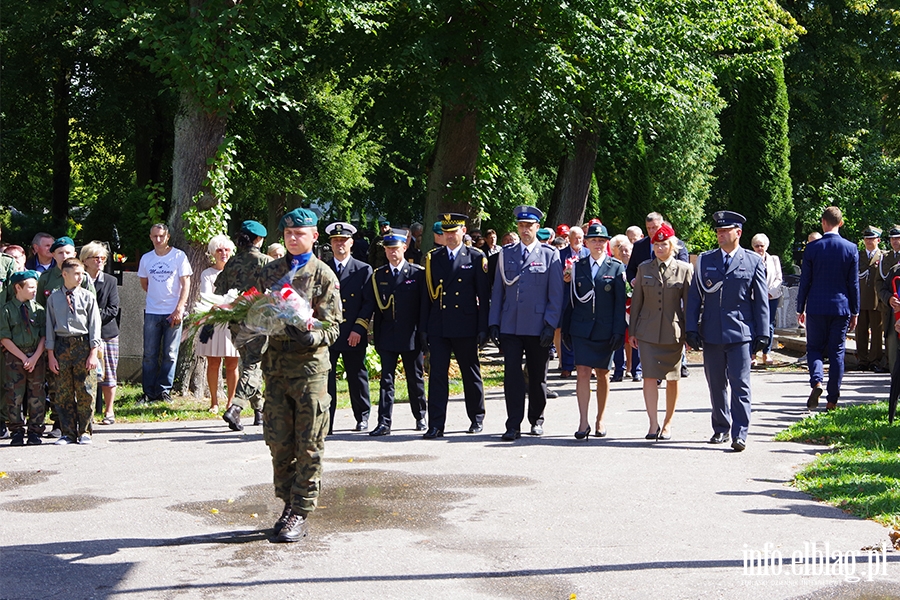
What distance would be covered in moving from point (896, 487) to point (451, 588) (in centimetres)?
404

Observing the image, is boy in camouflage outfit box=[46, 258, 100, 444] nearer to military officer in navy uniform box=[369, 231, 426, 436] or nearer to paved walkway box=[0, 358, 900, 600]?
paved walkway box=[0, 358, 900, 600]

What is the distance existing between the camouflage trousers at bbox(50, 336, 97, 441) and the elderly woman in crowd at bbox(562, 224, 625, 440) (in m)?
4.74

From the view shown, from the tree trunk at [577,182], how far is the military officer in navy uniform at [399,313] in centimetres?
1734

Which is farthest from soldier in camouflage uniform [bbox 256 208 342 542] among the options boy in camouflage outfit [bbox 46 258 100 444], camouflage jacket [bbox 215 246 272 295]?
boy in camouflage outfit [bbox 46 258 100 444]

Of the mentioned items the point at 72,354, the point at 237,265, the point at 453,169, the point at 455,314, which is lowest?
the point at 72,354

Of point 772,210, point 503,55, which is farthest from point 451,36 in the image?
point 772,210

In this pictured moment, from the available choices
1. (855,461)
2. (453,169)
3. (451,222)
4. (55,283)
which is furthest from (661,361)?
(453,169)

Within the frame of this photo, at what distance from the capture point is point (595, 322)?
1105 centimetres

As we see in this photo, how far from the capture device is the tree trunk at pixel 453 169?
19.8 meters

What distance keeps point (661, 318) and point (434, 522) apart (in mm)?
4201

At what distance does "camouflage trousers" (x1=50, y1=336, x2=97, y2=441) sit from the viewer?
11008 millimetres

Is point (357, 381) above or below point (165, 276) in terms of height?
below

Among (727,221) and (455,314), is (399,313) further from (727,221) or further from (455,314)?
(727,221)

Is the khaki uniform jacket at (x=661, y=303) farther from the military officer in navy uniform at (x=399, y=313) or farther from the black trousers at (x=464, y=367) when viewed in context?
the military officer in navy uniform at (x=399, y=313)
